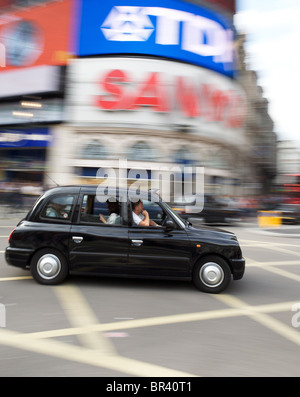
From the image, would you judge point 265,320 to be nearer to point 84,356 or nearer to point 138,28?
point 84,356

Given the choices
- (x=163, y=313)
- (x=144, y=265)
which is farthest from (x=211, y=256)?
(x=163, y=313)

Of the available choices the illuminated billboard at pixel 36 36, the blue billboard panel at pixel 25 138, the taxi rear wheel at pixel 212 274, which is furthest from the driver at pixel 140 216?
the illuminated billboard at pixel 36 36

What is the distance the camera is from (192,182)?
88.0 feet

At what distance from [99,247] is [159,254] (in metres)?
0.88

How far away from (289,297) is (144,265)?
7.11ft

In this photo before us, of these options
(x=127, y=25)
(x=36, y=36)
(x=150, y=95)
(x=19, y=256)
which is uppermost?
(x=127, y=25)

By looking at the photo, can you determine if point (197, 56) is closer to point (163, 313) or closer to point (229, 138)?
point (229, 138)

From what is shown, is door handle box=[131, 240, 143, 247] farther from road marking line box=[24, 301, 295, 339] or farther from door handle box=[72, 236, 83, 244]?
road marking line box=[24, 301, 295, 339]

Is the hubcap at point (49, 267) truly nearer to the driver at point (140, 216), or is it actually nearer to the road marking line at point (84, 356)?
the driver at point (140, 216)

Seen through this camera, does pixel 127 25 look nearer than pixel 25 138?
Yes

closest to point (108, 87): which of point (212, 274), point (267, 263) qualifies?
point (267, 263)

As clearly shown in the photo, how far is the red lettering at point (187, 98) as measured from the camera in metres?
25.2

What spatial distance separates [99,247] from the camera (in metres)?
5.32

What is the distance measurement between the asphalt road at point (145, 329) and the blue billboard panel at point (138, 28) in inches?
866
